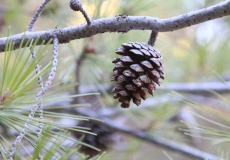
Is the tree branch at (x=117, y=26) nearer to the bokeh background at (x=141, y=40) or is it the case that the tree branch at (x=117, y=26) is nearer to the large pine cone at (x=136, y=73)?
the large pine cone at (x=136, y=73)

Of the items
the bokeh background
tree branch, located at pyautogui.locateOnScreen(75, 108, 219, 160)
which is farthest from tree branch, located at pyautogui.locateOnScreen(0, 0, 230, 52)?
tree branch, located at pyautogui.locateOnScreen(75, 108, 219, 160)

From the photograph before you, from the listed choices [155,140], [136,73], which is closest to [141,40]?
[155,140]

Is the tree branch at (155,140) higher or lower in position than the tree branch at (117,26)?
lower

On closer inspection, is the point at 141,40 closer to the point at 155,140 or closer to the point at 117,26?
the point at 155,140

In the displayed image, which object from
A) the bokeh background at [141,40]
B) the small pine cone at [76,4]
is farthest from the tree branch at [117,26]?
the bokeh background at [141,40]

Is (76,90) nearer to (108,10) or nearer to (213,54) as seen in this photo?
(108,10)

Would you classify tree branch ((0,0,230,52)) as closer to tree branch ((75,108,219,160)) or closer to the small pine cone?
the small pine cone

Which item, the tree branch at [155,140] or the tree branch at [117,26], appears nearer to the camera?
the tree branch at [117,26]

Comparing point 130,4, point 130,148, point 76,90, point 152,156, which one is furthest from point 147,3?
point 152,156
